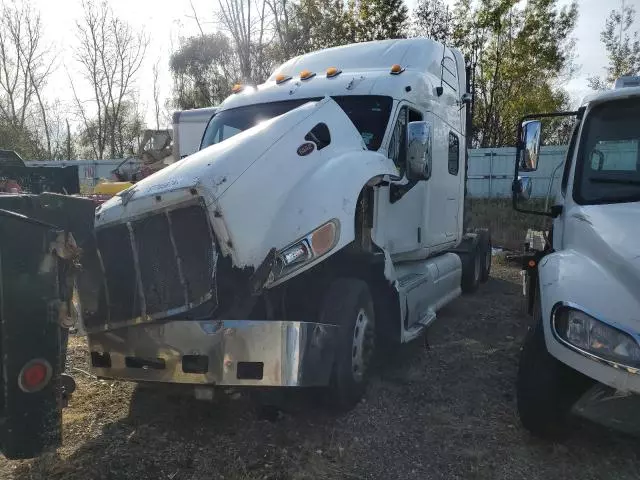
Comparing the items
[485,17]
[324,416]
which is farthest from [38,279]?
[485,17]

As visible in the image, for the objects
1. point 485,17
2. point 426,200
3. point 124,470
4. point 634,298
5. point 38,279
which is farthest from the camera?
point 485,17

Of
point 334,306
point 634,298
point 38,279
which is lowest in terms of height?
point 334,306

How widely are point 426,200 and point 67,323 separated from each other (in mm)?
4055

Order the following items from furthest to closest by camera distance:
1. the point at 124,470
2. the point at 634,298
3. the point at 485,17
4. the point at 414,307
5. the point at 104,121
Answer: the point at 104,121, the point at 485,17, the point at 414,307, the point at 124,470, the point at 634,298

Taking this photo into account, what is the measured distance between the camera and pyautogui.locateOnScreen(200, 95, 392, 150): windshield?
5.03 metres

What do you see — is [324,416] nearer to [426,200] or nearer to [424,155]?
[424,155]

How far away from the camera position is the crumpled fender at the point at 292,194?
328 centimetres

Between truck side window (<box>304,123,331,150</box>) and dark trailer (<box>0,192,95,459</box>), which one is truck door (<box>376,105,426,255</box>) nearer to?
truck side window (<box>304,123,331,150</box>)

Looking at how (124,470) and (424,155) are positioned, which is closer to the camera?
(124,470)

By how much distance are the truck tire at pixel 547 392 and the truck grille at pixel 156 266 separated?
2.02 metres

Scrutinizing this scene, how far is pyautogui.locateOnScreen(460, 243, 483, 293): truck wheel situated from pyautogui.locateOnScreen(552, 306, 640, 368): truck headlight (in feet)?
16.5

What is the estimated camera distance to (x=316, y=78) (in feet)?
18.3

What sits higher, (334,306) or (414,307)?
(334,306)

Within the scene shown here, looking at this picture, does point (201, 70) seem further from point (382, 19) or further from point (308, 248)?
point (308, 248)
